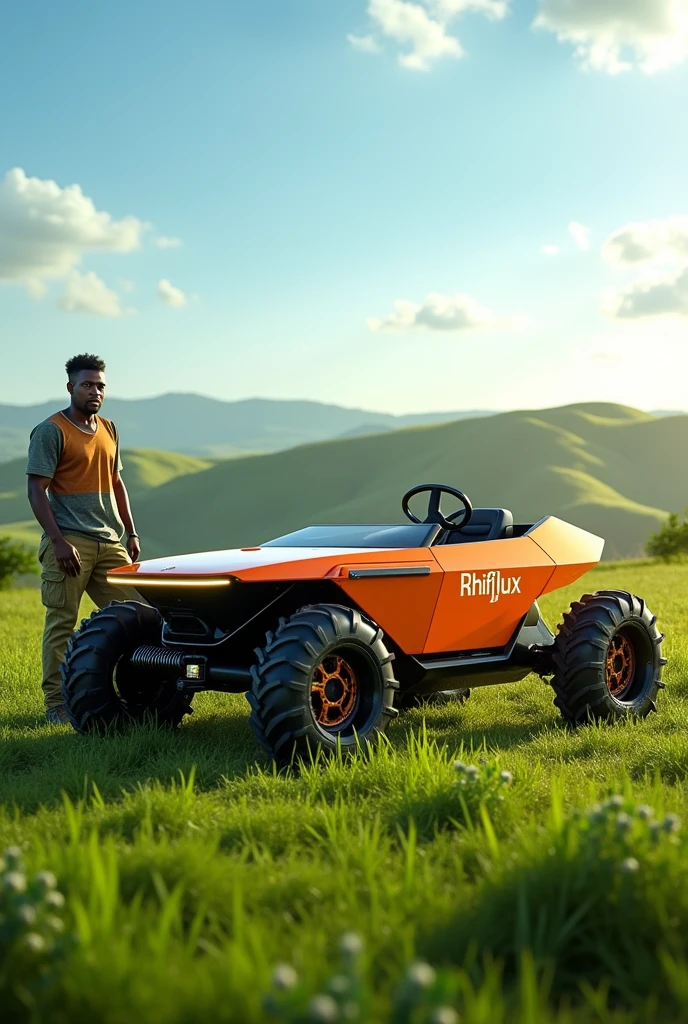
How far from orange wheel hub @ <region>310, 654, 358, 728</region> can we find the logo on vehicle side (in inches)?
41.1

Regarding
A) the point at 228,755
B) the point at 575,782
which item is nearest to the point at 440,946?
the point at 575,782

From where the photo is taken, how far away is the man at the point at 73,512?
7520mm

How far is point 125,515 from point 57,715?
1748 mm

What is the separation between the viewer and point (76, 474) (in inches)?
305

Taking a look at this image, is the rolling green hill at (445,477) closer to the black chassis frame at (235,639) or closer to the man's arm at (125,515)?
the man's arm at (125,515)

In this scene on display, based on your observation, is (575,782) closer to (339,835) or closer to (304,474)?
(339,835)

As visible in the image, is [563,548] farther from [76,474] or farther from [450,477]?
[450,477]

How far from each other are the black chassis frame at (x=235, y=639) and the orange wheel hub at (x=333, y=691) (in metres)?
0.40

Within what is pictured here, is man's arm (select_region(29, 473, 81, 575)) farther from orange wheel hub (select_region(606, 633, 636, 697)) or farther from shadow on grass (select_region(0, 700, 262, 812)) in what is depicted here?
orange wheel hub (select_region(606, 633, 636, 697))

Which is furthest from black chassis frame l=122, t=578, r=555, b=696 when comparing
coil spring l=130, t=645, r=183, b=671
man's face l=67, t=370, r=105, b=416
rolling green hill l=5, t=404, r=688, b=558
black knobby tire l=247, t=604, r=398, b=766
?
rolling green hill l=5, t=404, r=688, b=558

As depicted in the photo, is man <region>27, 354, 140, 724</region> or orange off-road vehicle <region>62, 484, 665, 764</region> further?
man <region>27, 354, 140, 724</region>

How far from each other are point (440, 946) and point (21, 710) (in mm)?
5508

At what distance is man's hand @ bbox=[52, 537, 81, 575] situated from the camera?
7.41 m

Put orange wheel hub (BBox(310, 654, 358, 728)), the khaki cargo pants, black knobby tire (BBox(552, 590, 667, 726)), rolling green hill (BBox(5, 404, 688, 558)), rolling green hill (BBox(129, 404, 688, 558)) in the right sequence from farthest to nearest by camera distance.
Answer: rolling green hill (BBox(129, 404, 688, 558)), rolling green hill (BBox(5, 404, 688, 558)), the khaki cargo pants, black knobby tire (BBox(552, 590, 667, 726)), orange wheel hub (BBox(310, 654, 358, 728))
